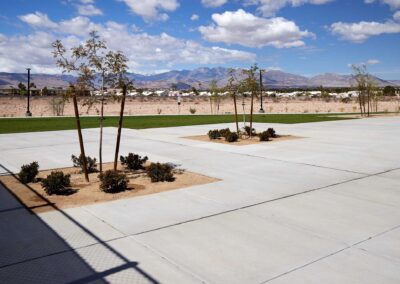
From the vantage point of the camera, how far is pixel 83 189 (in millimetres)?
9781

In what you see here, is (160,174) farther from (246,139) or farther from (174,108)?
(174,108)

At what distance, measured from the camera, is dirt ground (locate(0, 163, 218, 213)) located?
336 inches

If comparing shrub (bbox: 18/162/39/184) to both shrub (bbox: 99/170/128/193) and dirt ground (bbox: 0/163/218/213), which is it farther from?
shrub (bbox: 99/170/128/193)

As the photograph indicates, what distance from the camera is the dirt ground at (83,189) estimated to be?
28.0 feet

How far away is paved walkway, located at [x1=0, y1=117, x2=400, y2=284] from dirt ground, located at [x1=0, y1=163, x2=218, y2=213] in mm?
369

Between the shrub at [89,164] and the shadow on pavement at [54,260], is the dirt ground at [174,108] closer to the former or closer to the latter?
the shrub at [89,164]

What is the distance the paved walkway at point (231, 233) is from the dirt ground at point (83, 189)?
0.37 meters

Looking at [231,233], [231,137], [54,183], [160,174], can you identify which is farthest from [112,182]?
[231,137]

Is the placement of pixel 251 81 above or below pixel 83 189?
above

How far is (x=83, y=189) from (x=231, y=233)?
186 inches

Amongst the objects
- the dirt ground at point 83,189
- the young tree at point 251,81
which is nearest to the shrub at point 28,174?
the dirt ground at point 83,189

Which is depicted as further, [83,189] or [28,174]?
[28,174]

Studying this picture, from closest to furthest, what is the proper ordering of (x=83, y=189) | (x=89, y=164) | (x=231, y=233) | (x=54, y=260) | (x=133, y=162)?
(x=54, y=260) → (x=231, y=233) → (x=83, y=189) → (x=89, y=164) → (x=133, y=162)

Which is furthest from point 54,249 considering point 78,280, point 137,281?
point 137,281
